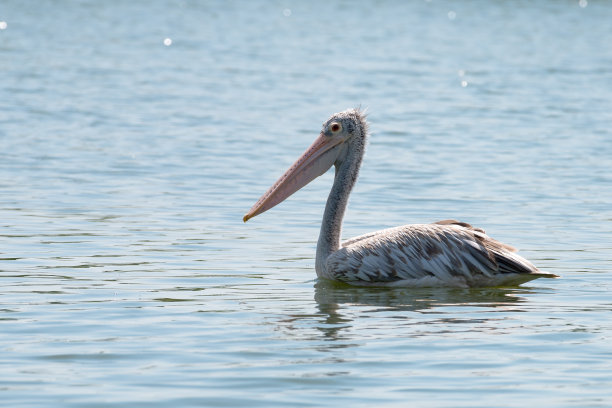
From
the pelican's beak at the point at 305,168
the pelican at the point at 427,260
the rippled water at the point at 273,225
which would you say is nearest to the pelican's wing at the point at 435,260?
the pelican at the point at 427,260

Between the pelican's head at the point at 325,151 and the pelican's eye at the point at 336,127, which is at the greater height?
the pelican's eye at the point at 336,127

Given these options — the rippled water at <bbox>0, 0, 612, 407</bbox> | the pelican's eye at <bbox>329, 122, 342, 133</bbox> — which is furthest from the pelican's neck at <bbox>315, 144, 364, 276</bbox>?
the rippled water at <bbox>0, 0, 612, 407</bbox>

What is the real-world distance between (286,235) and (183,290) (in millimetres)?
2129

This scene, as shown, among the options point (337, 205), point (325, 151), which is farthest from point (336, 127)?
point (337, 205)

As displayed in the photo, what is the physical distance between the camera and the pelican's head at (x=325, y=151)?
8211 millimetres

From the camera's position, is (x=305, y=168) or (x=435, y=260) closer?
(x=435, y=260)

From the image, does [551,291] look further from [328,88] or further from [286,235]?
[328,88]

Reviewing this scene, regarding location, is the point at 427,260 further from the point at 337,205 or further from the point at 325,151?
the point at 325,151

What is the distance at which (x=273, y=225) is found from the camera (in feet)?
32.5

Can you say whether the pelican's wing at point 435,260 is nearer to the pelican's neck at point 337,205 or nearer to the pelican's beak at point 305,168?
the pelican's neck at point 337,205

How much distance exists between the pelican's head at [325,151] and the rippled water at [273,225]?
53cm

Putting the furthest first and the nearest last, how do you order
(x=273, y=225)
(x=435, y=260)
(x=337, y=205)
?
(x=273, y=225) → (x=337, y=205) → (x=435, y=260)

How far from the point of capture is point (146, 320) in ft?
21.5

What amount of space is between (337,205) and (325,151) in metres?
0.37
